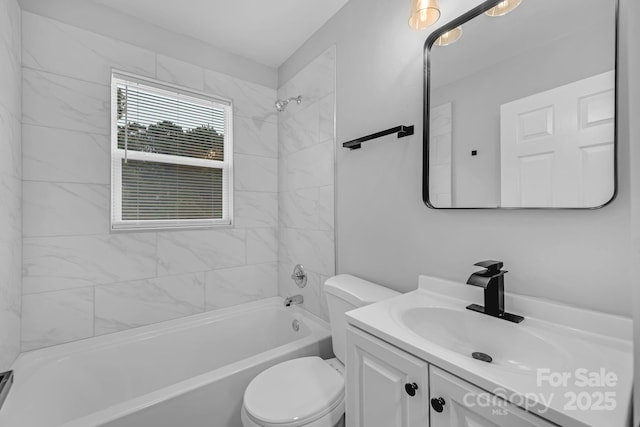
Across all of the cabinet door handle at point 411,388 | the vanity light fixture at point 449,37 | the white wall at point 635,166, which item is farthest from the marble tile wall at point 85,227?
the white wall at point 635,166

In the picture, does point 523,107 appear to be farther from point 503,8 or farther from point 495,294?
point 495,294

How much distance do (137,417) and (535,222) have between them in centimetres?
174

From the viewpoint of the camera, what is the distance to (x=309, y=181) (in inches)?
82.8

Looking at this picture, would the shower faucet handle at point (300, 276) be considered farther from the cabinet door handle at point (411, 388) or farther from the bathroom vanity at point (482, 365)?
the cabinet door handle at point (411, 388)

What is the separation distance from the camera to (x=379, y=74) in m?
1.56

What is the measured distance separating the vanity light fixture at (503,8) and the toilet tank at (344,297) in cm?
124

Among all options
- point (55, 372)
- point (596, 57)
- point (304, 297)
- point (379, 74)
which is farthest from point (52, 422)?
point (596, 57)

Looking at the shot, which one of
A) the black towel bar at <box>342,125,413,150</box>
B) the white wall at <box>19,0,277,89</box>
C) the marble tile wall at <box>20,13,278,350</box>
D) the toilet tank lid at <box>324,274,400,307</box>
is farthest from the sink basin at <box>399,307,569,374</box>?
the white wall at <box>19,0,277,89</box>

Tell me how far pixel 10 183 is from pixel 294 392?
170 centimetres

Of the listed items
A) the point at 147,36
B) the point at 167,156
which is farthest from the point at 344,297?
the point at 147,36

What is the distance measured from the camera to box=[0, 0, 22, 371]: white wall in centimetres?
128

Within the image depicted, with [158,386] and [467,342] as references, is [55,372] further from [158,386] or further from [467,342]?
[467,342]

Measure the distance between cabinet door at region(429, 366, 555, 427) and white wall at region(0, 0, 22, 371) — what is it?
1816 mm

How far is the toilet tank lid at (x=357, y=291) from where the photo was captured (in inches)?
52.7
